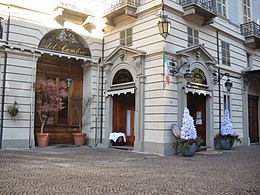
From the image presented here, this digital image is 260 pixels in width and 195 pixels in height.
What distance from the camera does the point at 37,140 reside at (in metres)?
14.9

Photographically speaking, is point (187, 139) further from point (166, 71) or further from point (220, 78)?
point (220, 78)

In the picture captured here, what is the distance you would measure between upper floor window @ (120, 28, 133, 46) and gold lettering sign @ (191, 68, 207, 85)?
3760 mm

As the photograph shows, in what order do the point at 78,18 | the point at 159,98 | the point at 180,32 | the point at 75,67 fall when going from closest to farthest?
the point at 159,98 → the point at 180,32 → the point at 78,18 → the point at 75,67

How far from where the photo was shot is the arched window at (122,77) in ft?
49.4

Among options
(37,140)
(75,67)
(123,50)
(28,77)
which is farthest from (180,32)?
(37,140)

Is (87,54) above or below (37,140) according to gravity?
above

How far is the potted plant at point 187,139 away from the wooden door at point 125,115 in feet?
14.9

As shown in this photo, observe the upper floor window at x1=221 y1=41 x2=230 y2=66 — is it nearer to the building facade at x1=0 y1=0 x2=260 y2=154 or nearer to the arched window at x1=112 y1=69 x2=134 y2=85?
the building facade at x1=0 y1=0 x2=260 y2=154

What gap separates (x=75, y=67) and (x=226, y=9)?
10.5 meters

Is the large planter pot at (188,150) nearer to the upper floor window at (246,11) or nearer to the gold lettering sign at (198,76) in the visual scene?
the gold lettering sign at (198,76)

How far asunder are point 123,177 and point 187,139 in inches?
220

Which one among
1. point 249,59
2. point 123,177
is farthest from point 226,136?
point 123,177

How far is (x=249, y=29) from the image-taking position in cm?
1945

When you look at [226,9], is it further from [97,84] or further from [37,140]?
[37,140]
